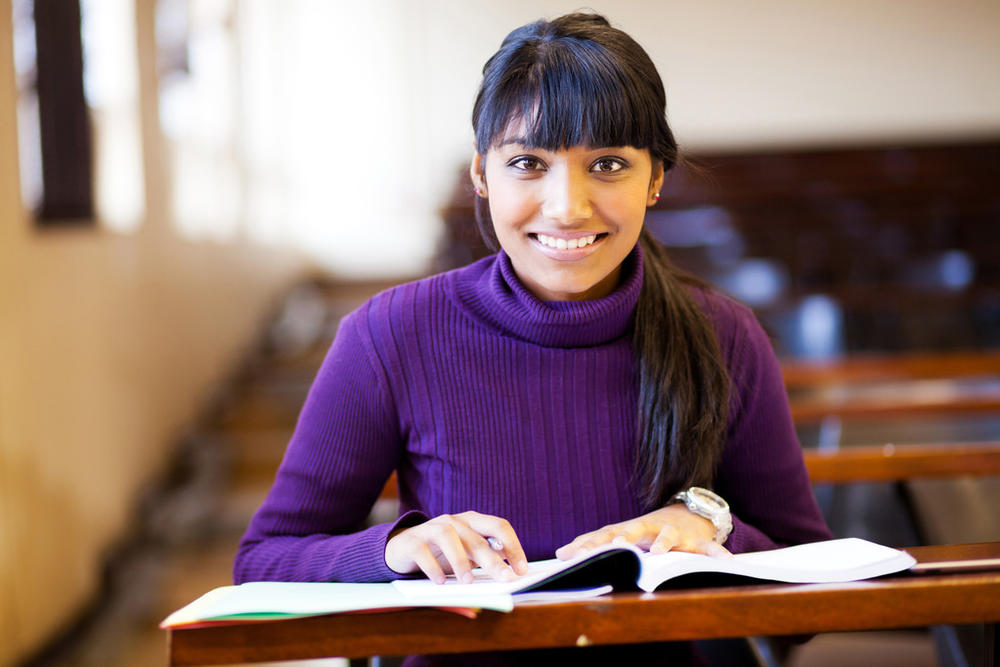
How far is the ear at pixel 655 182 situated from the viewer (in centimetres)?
121

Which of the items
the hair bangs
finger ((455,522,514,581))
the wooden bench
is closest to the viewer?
finger ((455,522,514,581))

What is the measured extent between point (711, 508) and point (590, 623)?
1.18 ft

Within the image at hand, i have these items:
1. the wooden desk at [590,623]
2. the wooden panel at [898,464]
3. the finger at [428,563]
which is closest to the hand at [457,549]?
the finger at [428,563]

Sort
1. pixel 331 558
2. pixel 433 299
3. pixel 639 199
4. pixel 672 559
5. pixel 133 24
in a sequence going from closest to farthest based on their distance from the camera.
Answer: pixel 672 559, pixel 331 558, pixel 639 199, pixel 433 299, pixel 133 24

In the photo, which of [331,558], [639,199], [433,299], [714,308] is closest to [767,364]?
[714,308]

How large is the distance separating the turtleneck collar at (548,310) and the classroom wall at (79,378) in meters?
2.03

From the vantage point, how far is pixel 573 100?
109 cm

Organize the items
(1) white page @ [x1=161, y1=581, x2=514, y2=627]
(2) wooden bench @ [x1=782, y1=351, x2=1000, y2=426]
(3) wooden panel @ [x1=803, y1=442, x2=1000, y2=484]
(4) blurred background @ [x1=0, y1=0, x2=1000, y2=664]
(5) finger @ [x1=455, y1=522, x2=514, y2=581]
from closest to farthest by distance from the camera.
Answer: (1) white page @ [x1=161, y1=581, x2=514, y2=627] < (5) finger @ [x1=455, y1=522, x2=514, y2=581] < (3) wooden panel @ [x1=803, y1=442, x2=1000, y2=484] < (2) wooden bench @ [x1=782, y1=351, x2=1000, y2=426] < (4) blurred background @ [x1=0, y1=0, x2=1000, y2=664]

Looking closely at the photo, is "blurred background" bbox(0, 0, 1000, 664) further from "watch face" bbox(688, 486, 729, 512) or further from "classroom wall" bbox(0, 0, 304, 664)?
"watch face" bbox(688, 486, 729, 512)

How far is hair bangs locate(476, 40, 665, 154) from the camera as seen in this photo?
1.09 meters

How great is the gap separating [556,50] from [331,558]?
Answer: 1.90ft

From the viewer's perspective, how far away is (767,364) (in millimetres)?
1294

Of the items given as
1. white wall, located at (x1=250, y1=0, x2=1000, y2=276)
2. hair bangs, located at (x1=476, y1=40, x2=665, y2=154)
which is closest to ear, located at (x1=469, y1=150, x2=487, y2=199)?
hair bangs, located at (x1=476, y1=40, x2=665, y2=154)

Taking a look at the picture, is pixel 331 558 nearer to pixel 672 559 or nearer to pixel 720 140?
pixel 672 559
